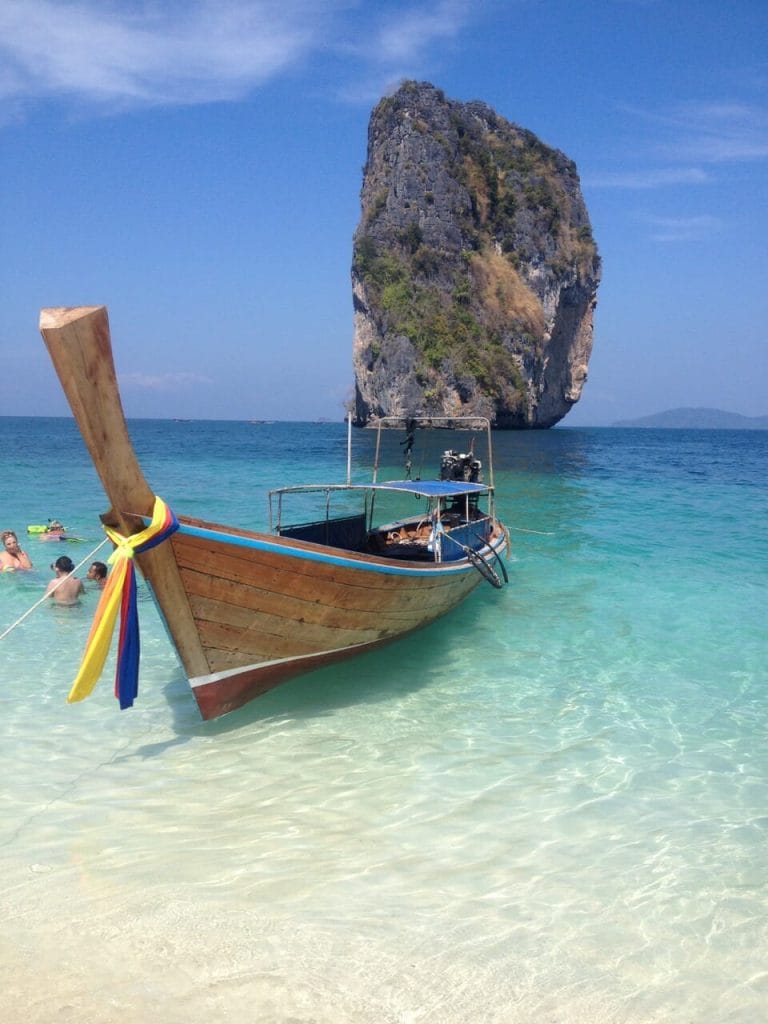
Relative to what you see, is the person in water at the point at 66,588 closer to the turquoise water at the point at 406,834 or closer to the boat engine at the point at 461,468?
the turquoise water at the point at 406,834

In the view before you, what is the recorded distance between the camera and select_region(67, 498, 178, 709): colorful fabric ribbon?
5.27m

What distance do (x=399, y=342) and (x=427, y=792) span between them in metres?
67.6

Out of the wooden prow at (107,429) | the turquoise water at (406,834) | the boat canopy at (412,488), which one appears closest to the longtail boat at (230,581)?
the wooden prow at (107,429)

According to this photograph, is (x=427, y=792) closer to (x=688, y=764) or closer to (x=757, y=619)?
(x=688, y=764)

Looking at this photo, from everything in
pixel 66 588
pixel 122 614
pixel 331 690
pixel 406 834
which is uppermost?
pixel 122 614

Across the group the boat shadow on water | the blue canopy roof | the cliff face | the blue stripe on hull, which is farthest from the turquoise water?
the cliff face

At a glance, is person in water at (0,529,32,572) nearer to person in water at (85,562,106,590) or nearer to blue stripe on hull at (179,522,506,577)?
person in water at (85,562,106,590)

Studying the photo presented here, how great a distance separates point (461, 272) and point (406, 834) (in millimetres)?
76354

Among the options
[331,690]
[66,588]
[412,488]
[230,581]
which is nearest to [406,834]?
[230,581]

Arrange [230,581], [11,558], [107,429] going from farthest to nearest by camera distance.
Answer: [11,558] → [230,581] → [107,429]

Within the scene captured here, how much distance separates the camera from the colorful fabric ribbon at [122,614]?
A: 17.3ft

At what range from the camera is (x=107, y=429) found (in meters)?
4.96

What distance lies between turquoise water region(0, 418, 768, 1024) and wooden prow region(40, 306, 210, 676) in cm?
131

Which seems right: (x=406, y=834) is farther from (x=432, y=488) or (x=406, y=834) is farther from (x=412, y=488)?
(x=432, y=488)
